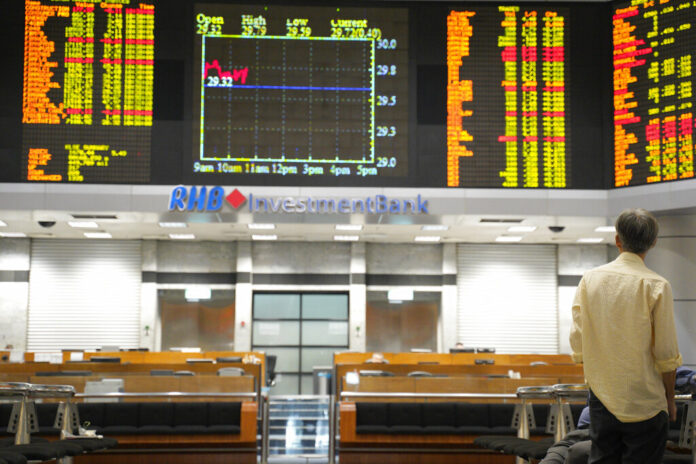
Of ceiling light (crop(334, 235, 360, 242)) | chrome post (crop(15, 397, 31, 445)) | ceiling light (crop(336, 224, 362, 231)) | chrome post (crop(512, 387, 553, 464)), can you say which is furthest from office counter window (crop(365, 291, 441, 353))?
chrome post (crop(15, 397, 31, 445))

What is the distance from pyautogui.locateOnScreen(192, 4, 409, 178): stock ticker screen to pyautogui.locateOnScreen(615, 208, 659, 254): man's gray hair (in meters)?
9.33

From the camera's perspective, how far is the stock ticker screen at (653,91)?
1098cm

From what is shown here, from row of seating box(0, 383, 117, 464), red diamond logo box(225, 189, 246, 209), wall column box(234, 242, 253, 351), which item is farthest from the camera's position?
wall column box(234, 242, 253, 351)

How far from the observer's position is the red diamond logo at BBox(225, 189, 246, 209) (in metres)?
12.3

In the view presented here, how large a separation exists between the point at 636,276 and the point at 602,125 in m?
9.92

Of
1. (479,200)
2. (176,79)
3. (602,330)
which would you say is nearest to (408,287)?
(479,200)

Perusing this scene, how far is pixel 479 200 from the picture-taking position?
40.4 feet

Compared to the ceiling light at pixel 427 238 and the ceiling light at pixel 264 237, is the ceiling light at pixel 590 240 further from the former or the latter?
the ceiling light at pixel 264 237

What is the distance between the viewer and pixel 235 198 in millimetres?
12273

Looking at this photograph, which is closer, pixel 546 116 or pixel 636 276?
pixel 636 276

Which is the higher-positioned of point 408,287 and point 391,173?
point 391,173

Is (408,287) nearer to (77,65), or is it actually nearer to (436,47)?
(436,47)

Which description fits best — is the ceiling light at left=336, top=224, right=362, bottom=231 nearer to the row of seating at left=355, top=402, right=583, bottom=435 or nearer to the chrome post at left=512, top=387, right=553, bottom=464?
the row of seating at left=355, top=402, right=583, bottom=435

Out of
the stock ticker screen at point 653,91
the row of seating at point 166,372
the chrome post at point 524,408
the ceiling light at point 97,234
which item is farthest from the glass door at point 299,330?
the chrome post at point 524,408
